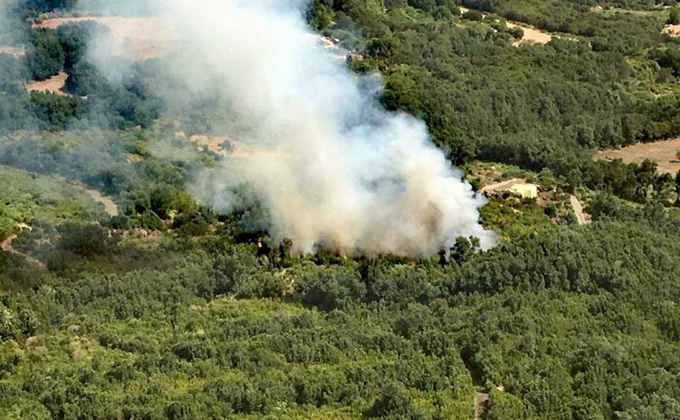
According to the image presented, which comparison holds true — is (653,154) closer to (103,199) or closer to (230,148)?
(230,148)

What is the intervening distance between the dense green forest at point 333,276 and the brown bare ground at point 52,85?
0.34 metres

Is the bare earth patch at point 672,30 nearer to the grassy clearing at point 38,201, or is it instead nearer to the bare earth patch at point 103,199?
the bare earth patch at point 103,199

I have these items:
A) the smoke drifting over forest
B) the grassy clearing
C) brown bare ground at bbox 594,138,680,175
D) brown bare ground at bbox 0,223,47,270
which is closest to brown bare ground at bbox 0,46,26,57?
the grassy clearing

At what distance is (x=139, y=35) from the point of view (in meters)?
49.1

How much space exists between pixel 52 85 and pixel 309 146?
58.2ft

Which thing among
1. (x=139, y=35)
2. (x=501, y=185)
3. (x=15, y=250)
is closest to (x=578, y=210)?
(x=501, y=185)

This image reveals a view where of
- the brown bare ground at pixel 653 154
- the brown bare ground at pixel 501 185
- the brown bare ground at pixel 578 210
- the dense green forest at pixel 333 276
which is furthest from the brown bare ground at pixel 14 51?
the brown bare ground at pixel 653 154

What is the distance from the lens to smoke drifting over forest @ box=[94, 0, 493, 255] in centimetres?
4047

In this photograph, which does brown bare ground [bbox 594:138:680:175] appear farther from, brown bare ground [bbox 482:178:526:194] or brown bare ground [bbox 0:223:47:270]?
brown bare ground [bbox 0:223:47:270]

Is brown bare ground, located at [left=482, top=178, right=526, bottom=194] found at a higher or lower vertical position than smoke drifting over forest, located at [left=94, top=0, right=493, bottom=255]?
lower

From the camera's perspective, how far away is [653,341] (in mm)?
31688

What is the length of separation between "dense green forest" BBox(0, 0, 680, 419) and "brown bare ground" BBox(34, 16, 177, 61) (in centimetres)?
→ 114

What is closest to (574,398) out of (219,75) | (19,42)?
(219,75)

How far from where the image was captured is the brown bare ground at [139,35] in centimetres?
4647
